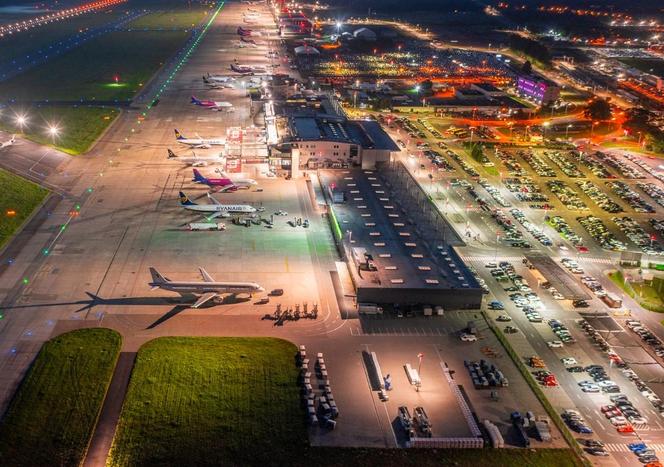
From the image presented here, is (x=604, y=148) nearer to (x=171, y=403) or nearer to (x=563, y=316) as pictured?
(x=563, y=316)

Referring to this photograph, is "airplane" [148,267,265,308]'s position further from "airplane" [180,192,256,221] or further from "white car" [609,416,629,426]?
"white car" [609,416,629,426]

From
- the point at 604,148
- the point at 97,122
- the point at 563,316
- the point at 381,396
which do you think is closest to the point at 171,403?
the point at 381,396

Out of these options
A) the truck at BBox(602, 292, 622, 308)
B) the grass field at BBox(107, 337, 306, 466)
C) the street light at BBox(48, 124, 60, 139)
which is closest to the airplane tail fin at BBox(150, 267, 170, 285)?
the grass field at BBox(107, 337, 306, 466)

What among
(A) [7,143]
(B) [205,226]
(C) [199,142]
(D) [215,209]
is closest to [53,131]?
(A) [7,143]

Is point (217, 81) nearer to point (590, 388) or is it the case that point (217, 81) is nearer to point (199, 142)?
point (199, 142)

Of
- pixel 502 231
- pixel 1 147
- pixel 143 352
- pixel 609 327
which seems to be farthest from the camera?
pixel 1 147

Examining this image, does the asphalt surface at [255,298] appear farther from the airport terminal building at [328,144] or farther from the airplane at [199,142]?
the airplane at [199,142]
